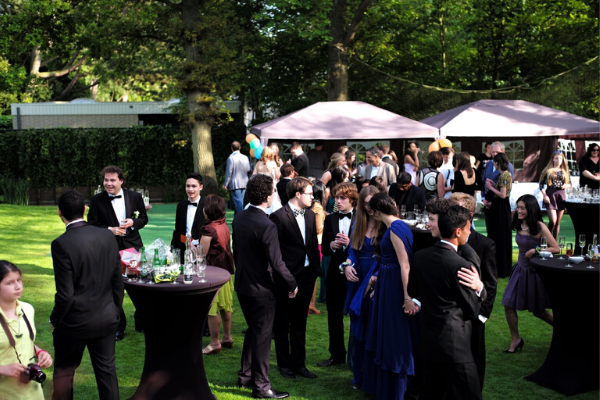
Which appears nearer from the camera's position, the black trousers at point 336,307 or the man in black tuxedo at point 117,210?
the black trousers at point 336,307

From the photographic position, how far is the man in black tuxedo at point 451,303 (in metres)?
4.05

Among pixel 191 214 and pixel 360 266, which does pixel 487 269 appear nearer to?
pixel 360 266

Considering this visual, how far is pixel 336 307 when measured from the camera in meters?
6.14

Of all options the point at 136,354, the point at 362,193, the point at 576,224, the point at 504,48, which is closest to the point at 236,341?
the point at 136,354

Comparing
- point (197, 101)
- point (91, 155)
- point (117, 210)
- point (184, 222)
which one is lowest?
point (184, 222)

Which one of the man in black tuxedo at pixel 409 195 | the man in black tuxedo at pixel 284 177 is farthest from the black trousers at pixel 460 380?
the man in black tuxedo at pixel 284 177

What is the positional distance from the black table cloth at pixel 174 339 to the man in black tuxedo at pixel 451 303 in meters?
1.63

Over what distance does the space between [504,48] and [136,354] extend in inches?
779

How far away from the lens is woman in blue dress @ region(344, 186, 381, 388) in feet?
17.9

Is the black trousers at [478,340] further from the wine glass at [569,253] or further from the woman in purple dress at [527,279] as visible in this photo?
the woman in purple dress at [527,279]

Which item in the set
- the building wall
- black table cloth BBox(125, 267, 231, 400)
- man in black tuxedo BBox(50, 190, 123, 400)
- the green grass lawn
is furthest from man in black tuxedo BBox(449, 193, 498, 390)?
the building wall

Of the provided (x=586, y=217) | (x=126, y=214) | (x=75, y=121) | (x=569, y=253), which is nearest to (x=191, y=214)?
(x=126, y=214)

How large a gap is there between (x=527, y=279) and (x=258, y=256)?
274 cm

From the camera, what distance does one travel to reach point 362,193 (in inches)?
219
